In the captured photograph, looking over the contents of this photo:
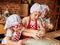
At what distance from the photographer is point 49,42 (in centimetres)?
180

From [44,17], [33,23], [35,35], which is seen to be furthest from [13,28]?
[44,17]

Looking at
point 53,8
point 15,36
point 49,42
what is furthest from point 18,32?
point 53,8

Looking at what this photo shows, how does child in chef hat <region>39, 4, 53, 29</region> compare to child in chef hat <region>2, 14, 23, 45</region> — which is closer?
child in chef hat <region>2, 14, 23, 45</region>

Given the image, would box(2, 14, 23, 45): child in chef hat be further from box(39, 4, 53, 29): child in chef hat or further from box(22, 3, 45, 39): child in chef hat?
box(39, 4, 53, 29): child in chef hat

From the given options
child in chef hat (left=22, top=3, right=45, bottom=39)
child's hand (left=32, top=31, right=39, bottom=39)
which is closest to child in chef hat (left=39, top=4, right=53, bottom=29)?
child in chef hat (left=22, top=3, right=45, bottom=39)

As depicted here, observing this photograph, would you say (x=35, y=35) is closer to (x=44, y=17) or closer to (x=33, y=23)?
(x=33, y=23)

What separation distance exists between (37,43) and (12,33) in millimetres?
251

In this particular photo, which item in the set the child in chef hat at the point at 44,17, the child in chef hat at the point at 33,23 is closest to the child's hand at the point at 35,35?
the child in chef hat at the point at 33,23

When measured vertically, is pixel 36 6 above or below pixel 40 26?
above

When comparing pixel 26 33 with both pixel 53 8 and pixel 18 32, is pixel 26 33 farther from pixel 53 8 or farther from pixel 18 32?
pixel 53 8

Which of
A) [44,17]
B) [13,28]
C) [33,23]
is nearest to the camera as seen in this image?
[13,28]

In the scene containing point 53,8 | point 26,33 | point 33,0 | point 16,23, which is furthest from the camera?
point 33,0

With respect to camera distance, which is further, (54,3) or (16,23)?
(54,3)

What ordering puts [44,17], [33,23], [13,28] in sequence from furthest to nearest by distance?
[44,17] → [33,23] → [13,28]
